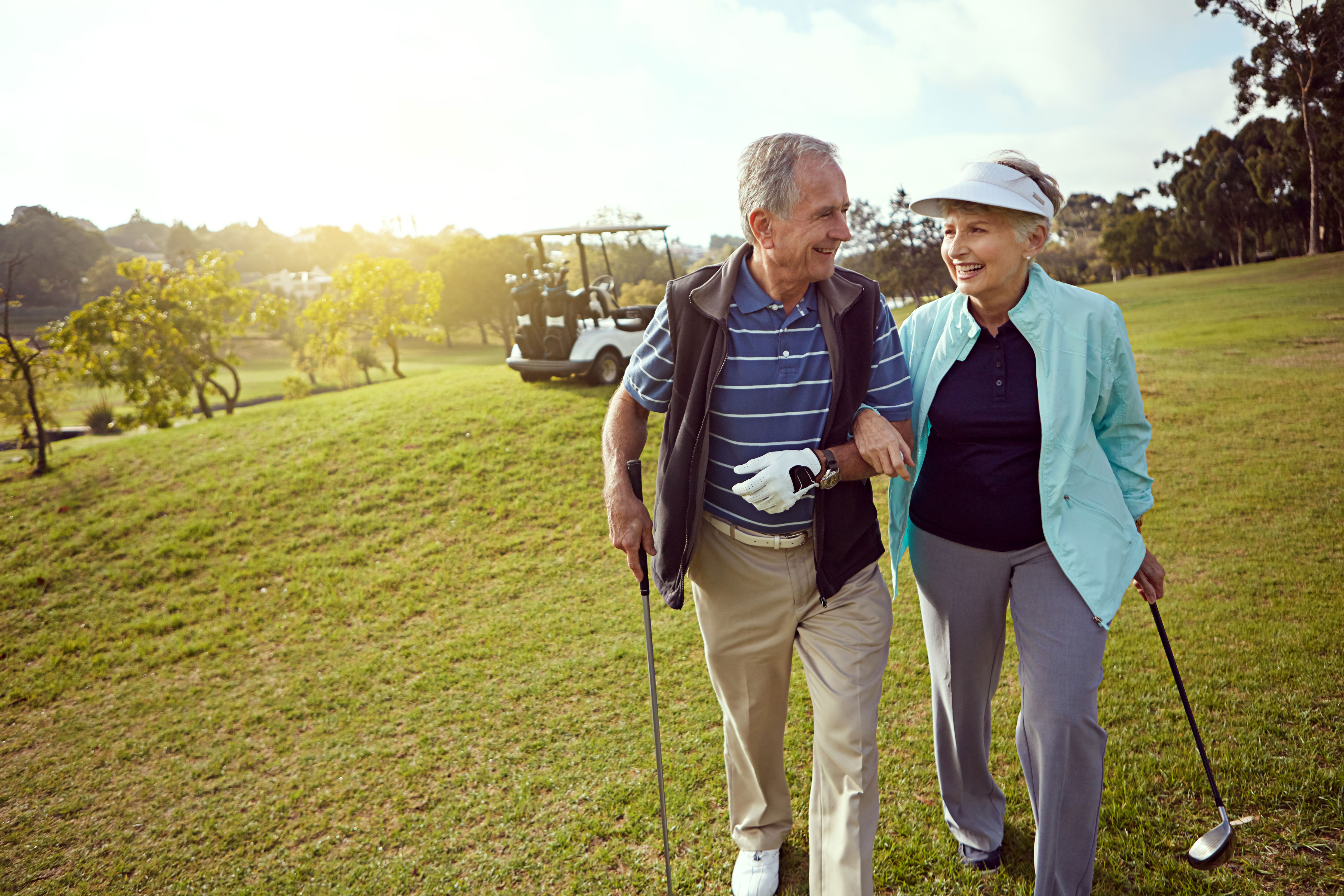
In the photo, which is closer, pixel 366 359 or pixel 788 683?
pixel 788 683

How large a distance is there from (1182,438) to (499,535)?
6.64 meters

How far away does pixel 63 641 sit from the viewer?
5699 millimetres

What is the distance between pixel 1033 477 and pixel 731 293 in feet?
3.44

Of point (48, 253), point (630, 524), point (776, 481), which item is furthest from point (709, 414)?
point (48, 253)

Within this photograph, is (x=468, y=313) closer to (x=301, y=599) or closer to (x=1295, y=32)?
(x=301, y=599)

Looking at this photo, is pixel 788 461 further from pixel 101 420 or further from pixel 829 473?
pixel 101 420

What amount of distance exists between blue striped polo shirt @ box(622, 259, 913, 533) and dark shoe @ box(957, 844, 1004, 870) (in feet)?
4.41

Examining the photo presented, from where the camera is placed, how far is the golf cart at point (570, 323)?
11406mm

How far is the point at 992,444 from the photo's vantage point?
225 centimetres

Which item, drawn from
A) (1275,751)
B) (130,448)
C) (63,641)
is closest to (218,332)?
(130,448)

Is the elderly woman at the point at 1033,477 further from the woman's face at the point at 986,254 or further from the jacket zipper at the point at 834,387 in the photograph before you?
the jacket zipper at the point at 834,387

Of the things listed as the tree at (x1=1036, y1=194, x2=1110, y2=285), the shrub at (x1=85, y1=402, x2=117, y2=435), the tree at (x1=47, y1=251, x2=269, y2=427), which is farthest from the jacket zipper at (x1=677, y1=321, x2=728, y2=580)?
the tree at (x1=1036, y1=194, x2=1110, y2=285)

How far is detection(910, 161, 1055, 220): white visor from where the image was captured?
2.06 m

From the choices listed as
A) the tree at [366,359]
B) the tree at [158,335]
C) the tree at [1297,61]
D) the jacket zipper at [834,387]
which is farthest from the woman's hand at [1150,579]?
the tree at [366,359]
